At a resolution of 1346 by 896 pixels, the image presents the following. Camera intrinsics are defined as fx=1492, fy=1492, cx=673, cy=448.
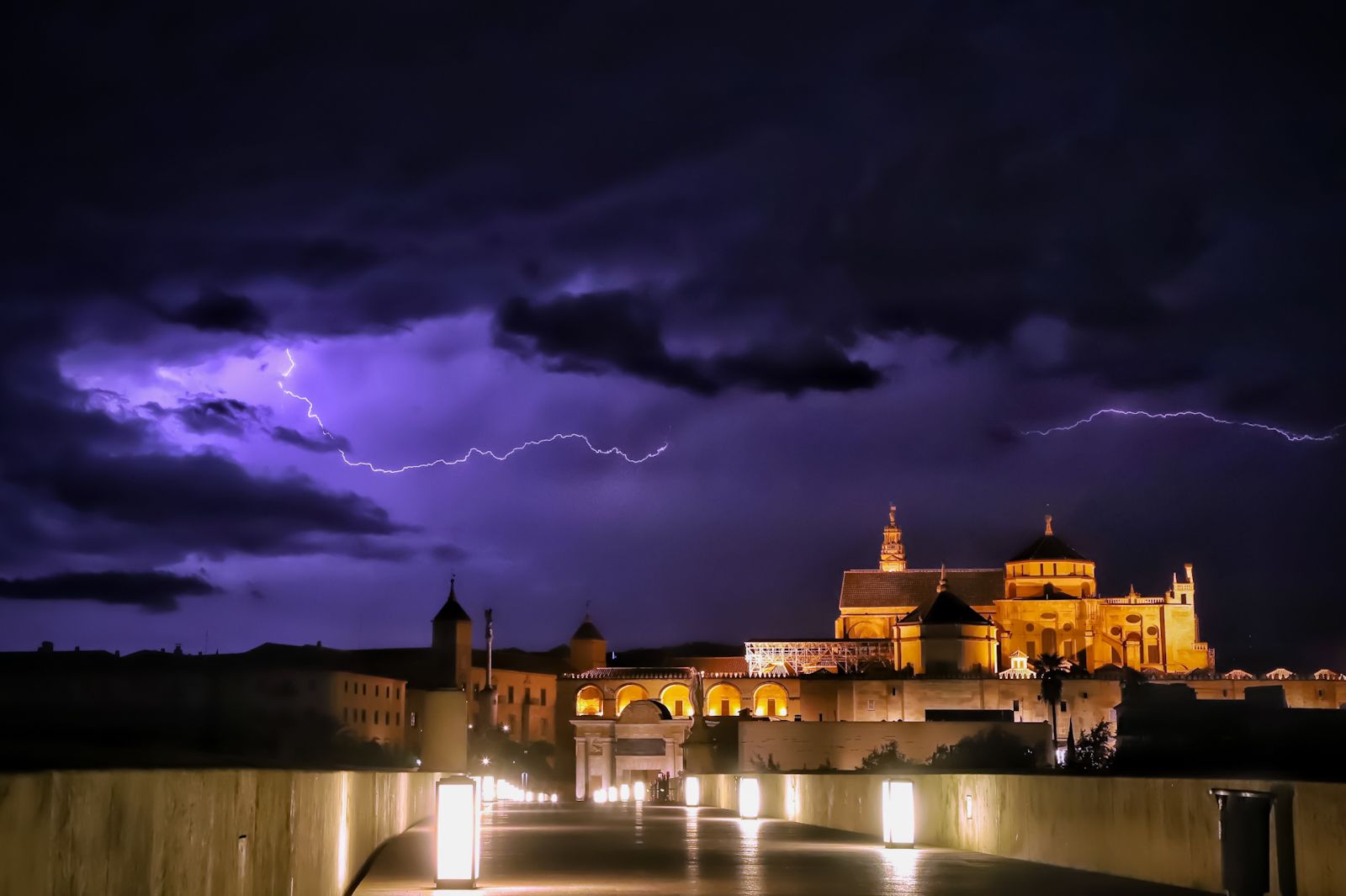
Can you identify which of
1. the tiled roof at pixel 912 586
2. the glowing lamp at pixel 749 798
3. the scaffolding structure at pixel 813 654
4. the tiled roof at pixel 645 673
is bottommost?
the glowing lamp at pixel 749 798

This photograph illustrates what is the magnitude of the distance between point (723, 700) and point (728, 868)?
270 ft

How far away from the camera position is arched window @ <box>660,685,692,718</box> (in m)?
98.9

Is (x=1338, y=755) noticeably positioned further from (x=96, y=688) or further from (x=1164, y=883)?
(x=96, y=688)

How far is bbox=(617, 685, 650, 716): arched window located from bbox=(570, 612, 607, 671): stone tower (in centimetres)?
1757

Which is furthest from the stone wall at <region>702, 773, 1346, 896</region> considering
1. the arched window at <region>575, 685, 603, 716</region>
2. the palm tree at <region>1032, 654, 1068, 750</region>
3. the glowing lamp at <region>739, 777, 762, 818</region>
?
the arched window at <region>575, 685, 603, 716</region>

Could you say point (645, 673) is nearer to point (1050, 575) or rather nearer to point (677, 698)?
point (677, 698)

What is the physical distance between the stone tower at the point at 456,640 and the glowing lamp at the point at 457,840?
85679mm

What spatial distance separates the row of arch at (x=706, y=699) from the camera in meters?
97.2

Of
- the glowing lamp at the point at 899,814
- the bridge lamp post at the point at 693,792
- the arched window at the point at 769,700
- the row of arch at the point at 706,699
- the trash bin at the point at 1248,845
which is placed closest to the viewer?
the trash bin at the point at 1248,845

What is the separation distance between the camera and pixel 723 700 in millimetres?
98062

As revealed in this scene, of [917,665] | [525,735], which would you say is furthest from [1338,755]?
[525,735]

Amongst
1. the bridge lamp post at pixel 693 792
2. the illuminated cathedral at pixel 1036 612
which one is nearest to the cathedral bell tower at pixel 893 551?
the illuminated cathedral at pixel 1036 612

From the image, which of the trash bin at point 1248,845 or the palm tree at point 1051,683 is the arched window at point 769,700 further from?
the trash bin at point 1248,845

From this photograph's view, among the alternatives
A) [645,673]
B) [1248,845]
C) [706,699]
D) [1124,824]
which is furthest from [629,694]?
[1248,845]
